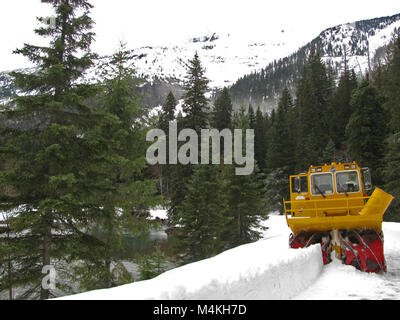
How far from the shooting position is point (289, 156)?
46.2 meters

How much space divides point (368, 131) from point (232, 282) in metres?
30.8

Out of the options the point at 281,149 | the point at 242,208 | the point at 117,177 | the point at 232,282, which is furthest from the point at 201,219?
the point at 281,149

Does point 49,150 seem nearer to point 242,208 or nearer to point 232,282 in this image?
point 232,282

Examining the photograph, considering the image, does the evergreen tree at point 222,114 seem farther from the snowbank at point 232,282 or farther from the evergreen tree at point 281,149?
the snowbank at point 232,282

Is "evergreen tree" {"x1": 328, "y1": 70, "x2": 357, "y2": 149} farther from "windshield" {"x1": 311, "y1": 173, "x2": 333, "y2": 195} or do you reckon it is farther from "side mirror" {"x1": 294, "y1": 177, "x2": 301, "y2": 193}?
"side mirror" {"x1": 294, "y1": 177, "x2": 301, "y2": 193}

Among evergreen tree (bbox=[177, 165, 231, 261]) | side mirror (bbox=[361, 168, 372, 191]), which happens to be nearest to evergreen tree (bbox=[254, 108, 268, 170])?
evergreen tree (bbox=[177, 165, 231, 261])

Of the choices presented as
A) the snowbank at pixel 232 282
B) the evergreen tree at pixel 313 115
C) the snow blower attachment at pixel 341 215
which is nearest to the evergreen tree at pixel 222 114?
the evergreen tree at pixel 313 115

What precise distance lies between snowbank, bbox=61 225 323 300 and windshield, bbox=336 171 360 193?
4.10 metres

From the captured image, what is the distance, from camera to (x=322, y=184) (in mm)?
10914

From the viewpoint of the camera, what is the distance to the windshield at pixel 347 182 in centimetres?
1062

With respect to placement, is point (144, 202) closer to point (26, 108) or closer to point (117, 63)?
point (26, 108)
